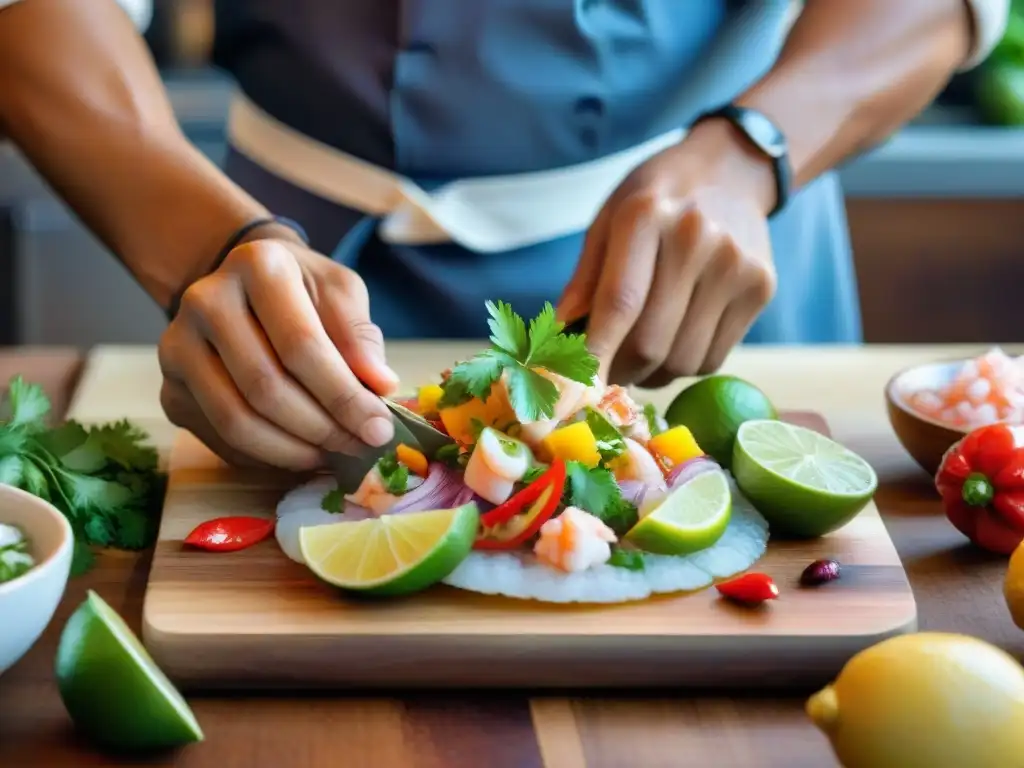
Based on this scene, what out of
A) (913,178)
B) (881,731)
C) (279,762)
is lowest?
(913,178)

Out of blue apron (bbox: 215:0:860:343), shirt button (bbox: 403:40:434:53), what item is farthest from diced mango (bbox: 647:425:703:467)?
shirt button (bbox: 403:40:434:53)

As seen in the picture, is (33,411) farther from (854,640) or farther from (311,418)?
(854,640)

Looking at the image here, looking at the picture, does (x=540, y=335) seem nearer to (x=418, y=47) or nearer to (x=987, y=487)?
(x=987, y=487)

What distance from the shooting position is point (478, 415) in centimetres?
130

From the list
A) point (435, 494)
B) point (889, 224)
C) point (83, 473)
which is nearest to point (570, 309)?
point (435, 494)

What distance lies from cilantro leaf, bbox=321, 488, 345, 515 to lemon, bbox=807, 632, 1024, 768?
551 mm

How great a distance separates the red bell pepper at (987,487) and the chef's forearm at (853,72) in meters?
0.52

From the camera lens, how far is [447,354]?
1826 millimetres

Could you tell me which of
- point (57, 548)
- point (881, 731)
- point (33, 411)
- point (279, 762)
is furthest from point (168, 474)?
point (881, 731)

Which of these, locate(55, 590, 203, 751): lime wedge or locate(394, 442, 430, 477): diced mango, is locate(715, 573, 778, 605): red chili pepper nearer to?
locate(394, 442, 430, 477): diced mango

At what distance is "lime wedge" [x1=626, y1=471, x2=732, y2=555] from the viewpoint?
1.19 metres

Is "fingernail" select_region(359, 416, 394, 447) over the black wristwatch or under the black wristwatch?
under

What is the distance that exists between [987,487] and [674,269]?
0.41m

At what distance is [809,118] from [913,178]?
1525 millimetres
